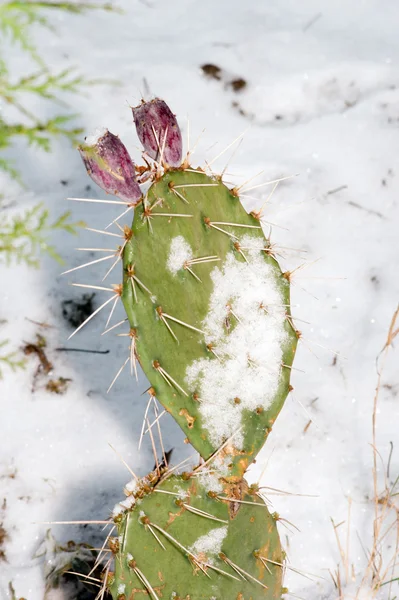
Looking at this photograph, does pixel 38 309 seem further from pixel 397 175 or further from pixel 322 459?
pixel 397 175

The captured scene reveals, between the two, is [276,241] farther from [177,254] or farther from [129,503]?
[129,503]

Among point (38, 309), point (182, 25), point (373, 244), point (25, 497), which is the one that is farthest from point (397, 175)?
point (25, 497)

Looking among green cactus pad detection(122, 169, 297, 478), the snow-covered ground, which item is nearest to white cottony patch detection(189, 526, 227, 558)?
green cactus pad detection(122, 169, 297, 478)

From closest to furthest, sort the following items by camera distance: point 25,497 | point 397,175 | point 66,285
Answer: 1. point 25,497
2. point 66,285
3. point 397,175

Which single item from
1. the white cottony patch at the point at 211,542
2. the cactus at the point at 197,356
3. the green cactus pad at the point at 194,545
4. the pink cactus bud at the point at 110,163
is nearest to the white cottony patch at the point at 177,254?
the cactus at the point at 197,356

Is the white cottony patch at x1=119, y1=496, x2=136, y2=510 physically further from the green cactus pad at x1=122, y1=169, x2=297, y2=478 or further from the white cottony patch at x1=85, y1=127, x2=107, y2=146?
the white cottony patch at x1=85, y1=127, x2=107, y2=146
